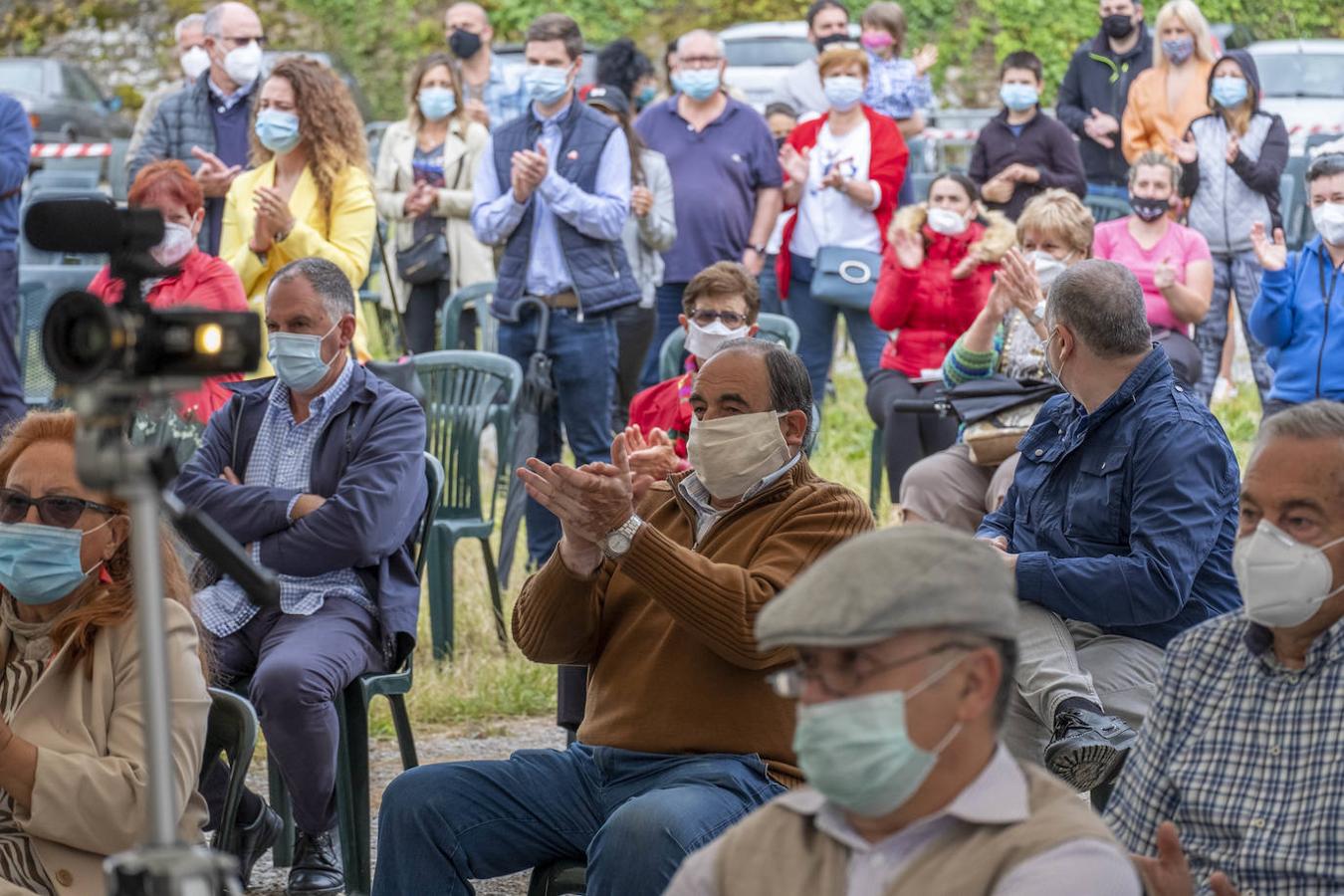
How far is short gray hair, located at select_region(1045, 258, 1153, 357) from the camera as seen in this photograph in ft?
14.5

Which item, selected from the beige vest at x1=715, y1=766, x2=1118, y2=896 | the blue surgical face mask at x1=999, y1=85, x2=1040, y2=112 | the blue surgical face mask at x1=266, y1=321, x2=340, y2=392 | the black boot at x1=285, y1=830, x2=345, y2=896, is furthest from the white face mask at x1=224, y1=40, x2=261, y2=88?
the beige vest at x1=715, y1=766, x2=1118, y2=896

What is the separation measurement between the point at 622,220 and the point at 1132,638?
385 cm

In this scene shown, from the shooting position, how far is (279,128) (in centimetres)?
695

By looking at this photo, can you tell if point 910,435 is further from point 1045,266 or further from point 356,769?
point 356,769

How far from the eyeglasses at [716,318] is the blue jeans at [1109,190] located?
5.78 meters

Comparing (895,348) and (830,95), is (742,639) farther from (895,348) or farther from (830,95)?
(830,95)

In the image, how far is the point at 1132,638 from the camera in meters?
4.33

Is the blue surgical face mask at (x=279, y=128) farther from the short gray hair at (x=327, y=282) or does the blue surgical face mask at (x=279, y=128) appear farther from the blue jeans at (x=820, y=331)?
the blue jeans at (x=820, y=331)

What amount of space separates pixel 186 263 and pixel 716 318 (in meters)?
1.74

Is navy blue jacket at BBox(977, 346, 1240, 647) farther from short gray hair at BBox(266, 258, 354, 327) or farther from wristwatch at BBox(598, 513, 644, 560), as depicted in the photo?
short gray hair at BBox(266, 258, 354, 327)

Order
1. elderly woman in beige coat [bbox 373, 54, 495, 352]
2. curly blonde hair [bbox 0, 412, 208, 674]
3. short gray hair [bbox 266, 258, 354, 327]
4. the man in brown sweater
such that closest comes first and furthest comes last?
curly blonde hair [bbox 0, 412, 208, 674] < the man in brown sweater < short gray hair [bbox 266, 258, 354, 327] < elderly woman in beige coat [bbox 373, 54, 495, 352]

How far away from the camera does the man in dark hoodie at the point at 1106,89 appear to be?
1148 centimetres

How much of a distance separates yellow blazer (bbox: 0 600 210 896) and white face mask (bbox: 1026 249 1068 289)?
12.6 ft

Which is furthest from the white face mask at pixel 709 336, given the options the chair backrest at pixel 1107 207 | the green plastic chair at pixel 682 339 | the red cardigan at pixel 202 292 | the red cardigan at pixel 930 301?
the chair backrest at pixel 1107 207
